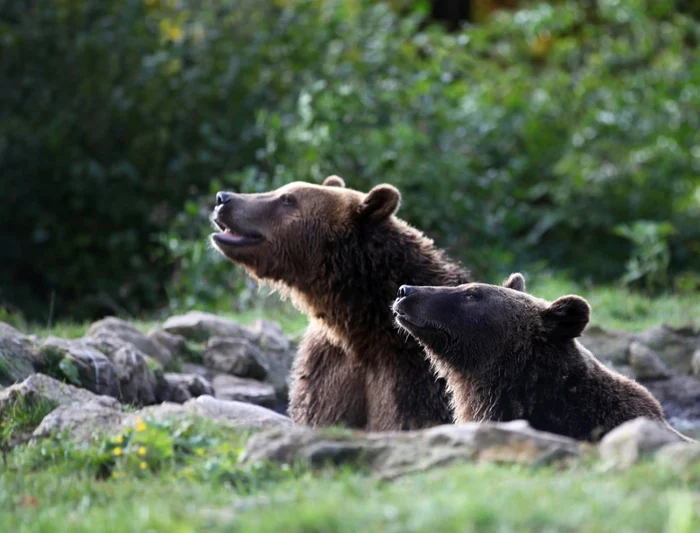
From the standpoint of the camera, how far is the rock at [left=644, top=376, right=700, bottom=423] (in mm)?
9672

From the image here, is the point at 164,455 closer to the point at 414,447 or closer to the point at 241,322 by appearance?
the point at 414,447

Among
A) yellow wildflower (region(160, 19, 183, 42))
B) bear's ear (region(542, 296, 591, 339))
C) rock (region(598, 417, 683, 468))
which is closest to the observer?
rock (region(598, 417, 683, 468))

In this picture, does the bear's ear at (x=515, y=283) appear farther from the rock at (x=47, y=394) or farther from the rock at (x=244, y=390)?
the rock at (x=47, y=394)

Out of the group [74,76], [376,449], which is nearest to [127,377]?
[376,449]

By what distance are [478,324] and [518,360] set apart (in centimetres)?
32

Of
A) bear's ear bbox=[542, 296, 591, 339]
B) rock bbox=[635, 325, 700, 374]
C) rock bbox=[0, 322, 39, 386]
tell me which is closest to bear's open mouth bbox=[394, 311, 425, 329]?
bear's ear bbox=[542, 296, 591, 339]

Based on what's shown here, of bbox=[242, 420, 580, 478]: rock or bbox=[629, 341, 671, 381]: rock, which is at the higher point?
bbox=[242, 420, 580, 478]: rock

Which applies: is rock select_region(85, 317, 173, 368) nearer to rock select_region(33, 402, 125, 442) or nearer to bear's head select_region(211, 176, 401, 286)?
bear's head select_region(211, 176, 401, 286)

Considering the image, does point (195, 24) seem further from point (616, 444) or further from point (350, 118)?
point (616, 444)

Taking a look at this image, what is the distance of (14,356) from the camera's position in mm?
7691

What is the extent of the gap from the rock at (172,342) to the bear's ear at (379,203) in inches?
91.9

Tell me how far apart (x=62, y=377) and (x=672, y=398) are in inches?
198

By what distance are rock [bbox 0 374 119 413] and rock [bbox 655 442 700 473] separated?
336 cm

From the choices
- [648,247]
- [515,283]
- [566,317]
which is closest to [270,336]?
[515,283]
